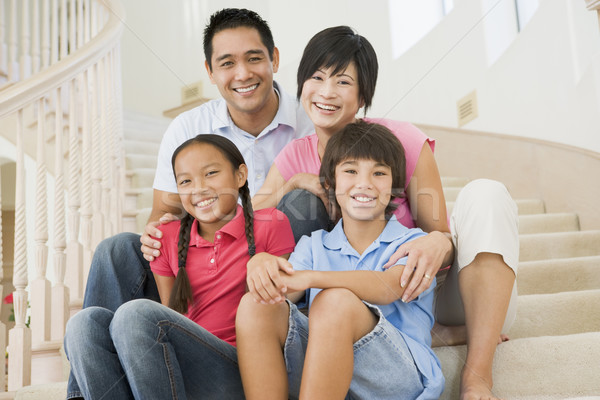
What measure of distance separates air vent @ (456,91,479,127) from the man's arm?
5.47 ft

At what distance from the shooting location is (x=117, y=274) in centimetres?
98

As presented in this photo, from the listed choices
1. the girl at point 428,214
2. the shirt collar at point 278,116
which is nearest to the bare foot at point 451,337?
the girl at point 428,214

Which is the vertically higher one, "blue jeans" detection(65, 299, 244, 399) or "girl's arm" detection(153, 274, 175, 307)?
"girl's arm" detection(153, 274, 175, 307)

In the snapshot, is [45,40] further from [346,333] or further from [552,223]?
[346,333]

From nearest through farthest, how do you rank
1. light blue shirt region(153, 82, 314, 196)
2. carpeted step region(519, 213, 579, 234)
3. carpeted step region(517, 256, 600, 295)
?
light blue shirt region(153, 82, 314, 196) → carpeted step region(517, 256, 600, 295) → carpeted step region(519, 213, 579, 234)

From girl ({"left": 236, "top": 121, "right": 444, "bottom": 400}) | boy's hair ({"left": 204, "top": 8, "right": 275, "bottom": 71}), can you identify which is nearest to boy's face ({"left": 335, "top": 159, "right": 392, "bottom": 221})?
girl ({"left": 236, "top": 121, "right": 444, "bottom": 400})

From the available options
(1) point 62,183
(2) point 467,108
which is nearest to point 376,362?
(1) point 62,183

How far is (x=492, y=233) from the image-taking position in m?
0.88

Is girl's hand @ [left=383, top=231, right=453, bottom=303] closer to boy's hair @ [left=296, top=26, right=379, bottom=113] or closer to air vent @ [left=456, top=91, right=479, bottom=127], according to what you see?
boy's hair @ [left=296, top=26, right=379, bottom=113]

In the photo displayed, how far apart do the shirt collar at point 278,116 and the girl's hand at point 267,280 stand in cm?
61

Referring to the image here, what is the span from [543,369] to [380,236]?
1.07 ft

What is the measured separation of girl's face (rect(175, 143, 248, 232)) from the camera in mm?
964

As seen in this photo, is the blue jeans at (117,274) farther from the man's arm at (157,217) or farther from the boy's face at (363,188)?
the boy's face at (363,188)

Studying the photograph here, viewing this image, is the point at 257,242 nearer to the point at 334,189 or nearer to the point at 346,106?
the point at 334,189
